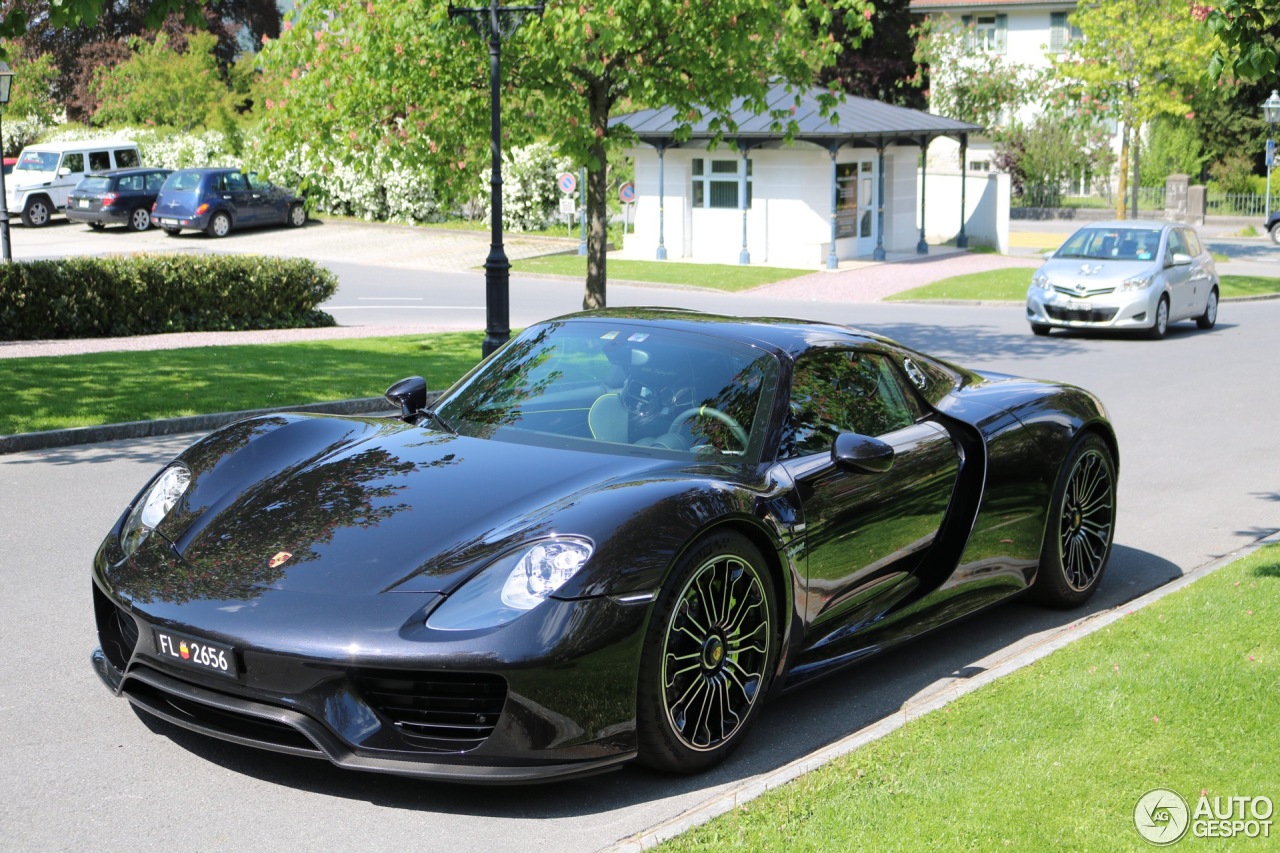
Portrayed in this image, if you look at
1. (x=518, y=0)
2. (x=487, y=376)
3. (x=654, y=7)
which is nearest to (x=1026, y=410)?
(x=487, y=376)

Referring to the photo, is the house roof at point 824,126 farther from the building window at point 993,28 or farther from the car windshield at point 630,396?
the building window at point 993,28

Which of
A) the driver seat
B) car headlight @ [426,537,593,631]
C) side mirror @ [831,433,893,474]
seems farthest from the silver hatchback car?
car headlight @ [426,537,593,631]

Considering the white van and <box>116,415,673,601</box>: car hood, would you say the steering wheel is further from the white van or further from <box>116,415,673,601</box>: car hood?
the white van

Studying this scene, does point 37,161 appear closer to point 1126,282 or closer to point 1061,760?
point 1126,282

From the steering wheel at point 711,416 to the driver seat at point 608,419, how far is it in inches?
7.7

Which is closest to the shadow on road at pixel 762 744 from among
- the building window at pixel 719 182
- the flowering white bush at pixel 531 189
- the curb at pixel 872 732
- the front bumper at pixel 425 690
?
the curb at pixel 872 732

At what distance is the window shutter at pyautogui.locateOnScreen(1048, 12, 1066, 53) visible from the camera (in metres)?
64.2

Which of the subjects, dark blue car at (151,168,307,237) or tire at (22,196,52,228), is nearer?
dark blue car at (151,168,307,237)

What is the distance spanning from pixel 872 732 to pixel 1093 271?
1694cm

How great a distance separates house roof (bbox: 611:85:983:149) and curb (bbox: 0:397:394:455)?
19.8 meters

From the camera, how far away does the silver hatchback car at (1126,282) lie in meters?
20.3

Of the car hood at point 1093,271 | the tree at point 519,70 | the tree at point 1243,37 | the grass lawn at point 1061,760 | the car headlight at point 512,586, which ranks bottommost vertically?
the grass lawn at point 1061,760

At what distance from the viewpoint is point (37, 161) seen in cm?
4241

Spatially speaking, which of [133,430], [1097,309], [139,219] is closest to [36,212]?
[139,219]
